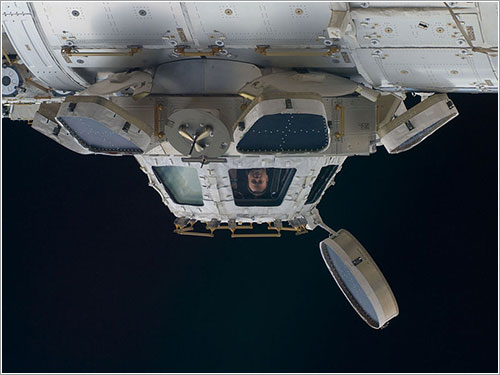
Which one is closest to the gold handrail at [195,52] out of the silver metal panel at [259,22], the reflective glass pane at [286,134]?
the silver metal panel at [259,22]

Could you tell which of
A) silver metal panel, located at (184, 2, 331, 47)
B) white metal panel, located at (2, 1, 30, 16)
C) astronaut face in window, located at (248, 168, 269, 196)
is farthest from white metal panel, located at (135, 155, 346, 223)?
white metal panel, located at (2, 1, 30, 16)

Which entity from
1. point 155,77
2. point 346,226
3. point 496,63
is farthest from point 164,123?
point 346,226

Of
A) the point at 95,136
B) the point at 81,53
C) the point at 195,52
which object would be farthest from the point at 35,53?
the point at 195,52

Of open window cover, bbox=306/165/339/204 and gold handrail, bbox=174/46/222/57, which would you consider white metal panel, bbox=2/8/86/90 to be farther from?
open window cover, bbox=306/165/339/204

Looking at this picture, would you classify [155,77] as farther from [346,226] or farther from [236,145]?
[346,226]

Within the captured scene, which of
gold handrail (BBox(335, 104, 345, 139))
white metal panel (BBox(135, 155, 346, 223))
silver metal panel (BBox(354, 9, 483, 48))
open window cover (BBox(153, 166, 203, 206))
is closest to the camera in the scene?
silver metal panel (BBox(354, 9, 483, 48))

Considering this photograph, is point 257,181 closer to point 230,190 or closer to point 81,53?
point 230,190
